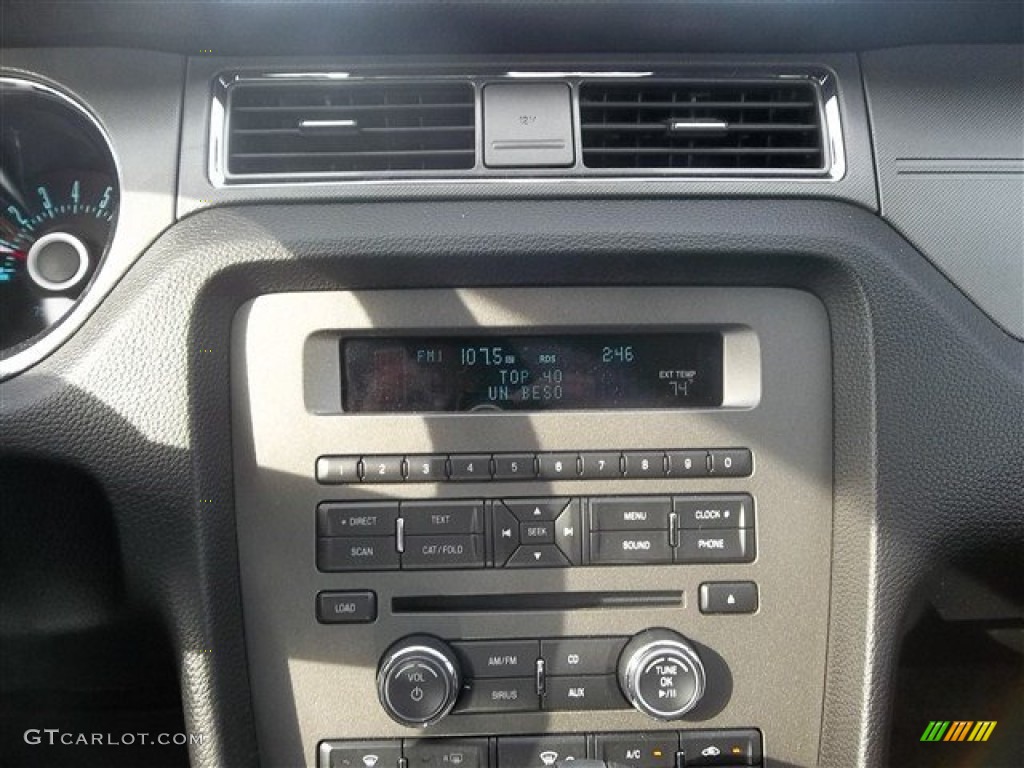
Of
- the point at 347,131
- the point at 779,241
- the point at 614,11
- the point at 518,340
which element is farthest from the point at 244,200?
the point at 779,241

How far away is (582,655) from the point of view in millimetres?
1544

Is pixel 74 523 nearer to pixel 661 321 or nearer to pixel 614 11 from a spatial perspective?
pixel 661 321

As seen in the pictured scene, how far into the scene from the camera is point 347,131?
150 cm

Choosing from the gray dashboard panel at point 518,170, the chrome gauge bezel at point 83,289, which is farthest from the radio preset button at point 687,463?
the chrome gauge bezel at point 83,289

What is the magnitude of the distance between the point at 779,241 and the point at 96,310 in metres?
1.04

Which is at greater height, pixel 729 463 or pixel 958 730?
pixel 729 463

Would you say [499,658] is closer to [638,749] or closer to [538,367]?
[638,749]

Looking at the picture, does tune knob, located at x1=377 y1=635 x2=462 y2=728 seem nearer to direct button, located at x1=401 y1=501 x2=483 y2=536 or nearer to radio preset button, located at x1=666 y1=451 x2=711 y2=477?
direct button, located at x1=401 y1=501 x2=483 y2=536

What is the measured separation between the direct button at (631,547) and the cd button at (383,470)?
315 mm

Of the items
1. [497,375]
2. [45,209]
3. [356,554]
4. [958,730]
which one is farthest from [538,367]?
[958,730]

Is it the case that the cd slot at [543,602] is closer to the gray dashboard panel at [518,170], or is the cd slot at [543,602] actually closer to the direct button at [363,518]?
the direct button at [363,518]

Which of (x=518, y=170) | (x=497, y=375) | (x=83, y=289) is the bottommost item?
(x=497, y=375)

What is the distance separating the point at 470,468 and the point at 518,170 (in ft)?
1.52

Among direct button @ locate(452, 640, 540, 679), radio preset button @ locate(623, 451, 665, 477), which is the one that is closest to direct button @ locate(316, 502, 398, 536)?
direct button @ locate(452, 640, 540, 679)
